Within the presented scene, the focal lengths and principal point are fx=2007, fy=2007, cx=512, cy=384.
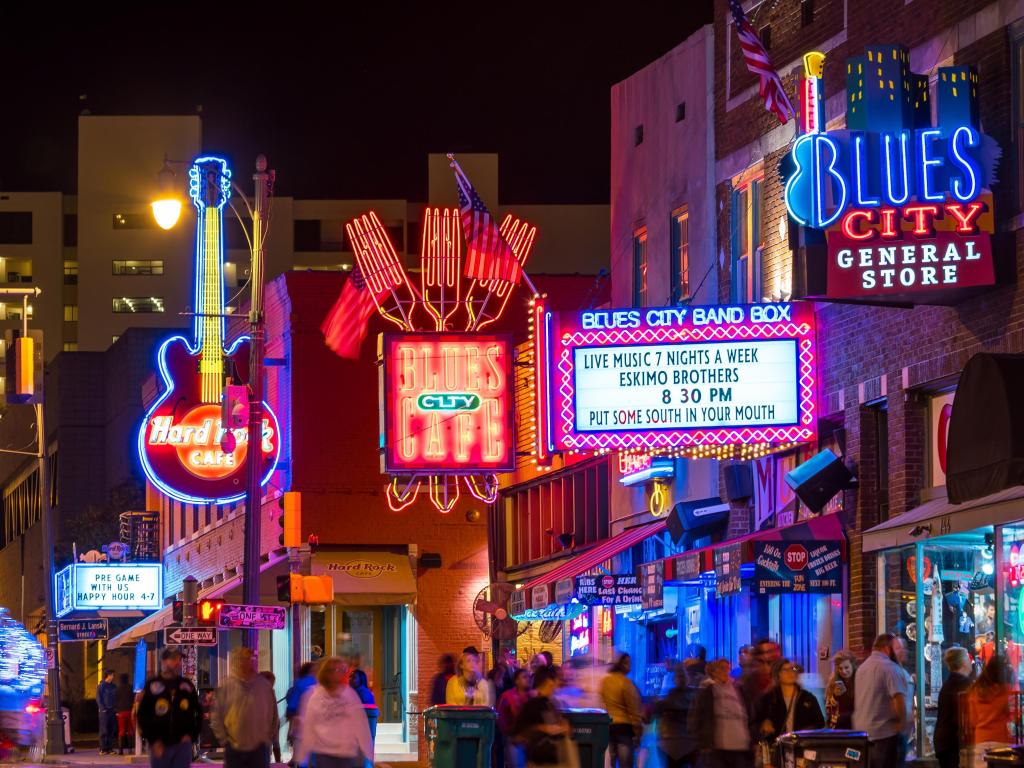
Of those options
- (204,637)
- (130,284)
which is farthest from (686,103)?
(130,284)

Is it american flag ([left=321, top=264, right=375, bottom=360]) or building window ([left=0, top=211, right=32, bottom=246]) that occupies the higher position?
building window ([left=0, top=211, right=32, bottom=246])

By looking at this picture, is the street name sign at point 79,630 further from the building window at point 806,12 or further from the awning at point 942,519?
the awning at point 942,519

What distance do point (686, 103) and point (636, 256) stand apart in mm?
3240

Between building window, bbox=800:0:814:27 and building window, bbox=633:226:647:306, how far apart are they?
6.70 metres

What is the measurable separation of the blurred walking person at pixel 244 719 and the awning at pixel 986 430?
7.06 m

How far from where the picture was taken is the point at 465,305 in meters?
40.7

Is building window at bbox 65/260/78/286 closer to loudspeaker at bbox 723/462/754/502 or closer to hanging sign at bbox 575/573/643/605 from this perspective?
hanging sign at bbox 575/573/643/605

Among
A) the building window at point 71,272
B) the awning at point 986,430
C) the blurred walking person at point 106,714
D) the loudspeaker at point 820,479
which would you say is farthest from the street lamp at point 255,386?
the building window at point 71,272

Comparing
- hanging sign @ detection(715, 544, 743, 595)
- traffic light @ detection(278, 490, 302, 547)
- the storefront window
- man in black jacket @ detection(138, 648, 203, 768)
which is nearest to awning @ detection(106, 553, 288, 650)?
traffic light @ detection(278, 490, 302, 547)

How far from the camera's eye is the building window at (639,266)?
31219mm

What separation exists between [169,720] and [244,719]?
111cm

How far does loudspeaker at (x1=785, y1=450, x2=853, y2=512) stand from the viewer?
2333 cm

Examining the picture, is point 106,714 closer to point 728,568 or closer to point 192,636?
point 192,636

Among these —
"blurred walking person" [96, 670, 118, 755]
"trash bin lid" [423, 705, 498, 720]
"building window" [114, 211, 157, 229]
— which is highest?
"building window" [114, 211, 157, 229]
